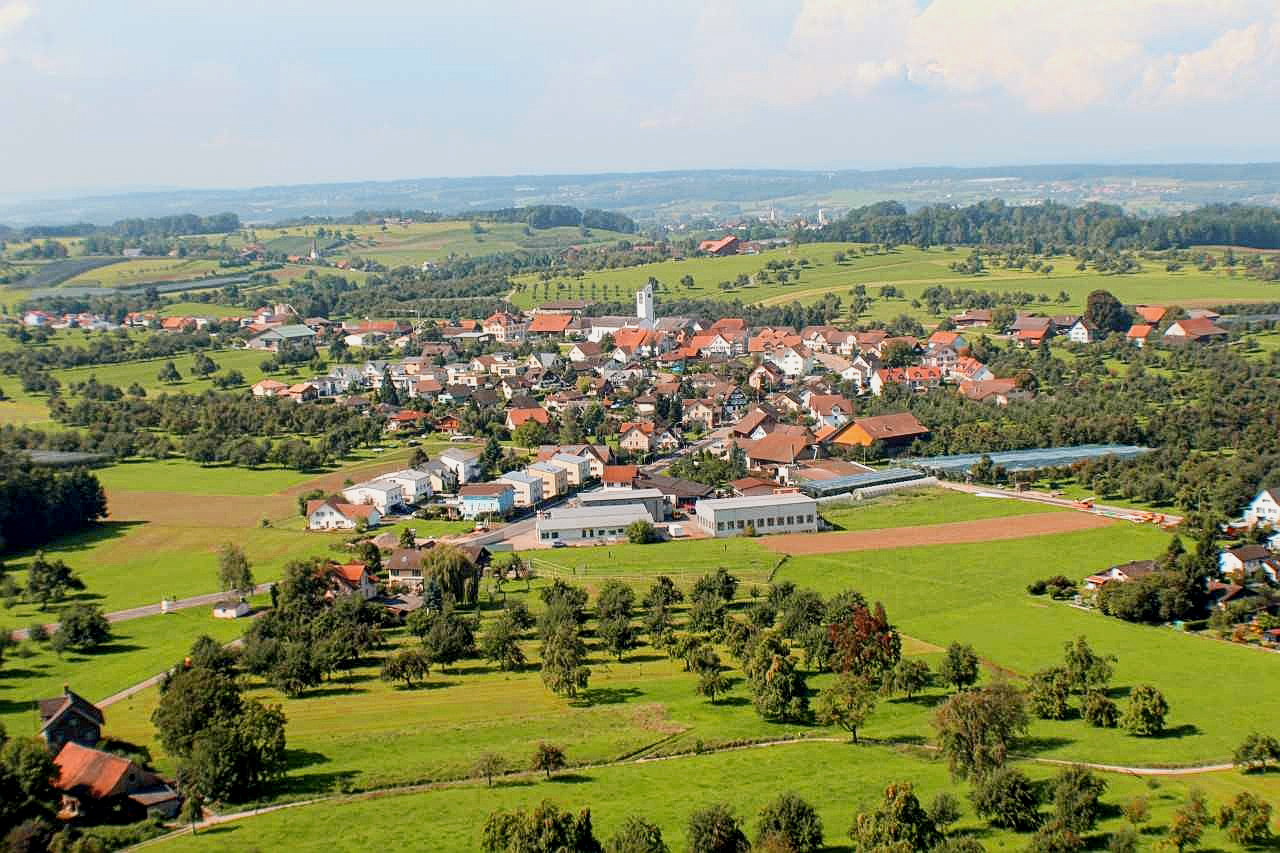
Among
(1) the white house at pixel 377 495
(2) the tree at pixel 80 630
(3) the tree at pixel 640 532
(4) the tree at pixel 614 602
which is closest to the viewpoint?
(2) the tree at pixel 80 630

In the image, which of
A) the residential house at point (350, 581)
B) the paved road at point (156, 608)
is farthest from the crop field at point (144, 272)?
the residential house at point (350, 581)

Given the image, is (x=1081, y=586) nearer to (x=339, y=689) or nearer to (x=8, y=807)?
(x=339, y=689)

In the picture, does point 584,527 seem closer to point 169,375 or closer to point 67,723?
point 67,723

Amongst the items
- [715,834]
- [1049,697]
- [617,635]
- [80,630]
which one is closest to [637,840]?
[715,834]

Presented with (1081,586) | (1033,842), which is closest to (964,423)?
(1081,586)

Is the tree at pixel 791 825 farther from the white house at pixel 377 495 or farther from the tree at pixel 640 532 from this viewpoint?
the white house at pixel 377 495

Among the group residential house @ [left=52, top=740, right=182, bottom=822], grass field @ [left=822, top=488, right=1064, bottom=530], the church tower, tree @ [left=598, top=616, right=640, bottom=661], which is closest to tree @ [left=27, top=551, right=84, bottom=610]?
residential house @ [left=52, top=740, right=182, bottom=822]

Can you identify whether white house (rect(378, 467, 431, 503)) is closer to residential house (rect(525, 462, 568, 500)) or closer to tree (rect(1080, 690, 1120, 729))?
residential house (rect(525, 462, 568, 500))
